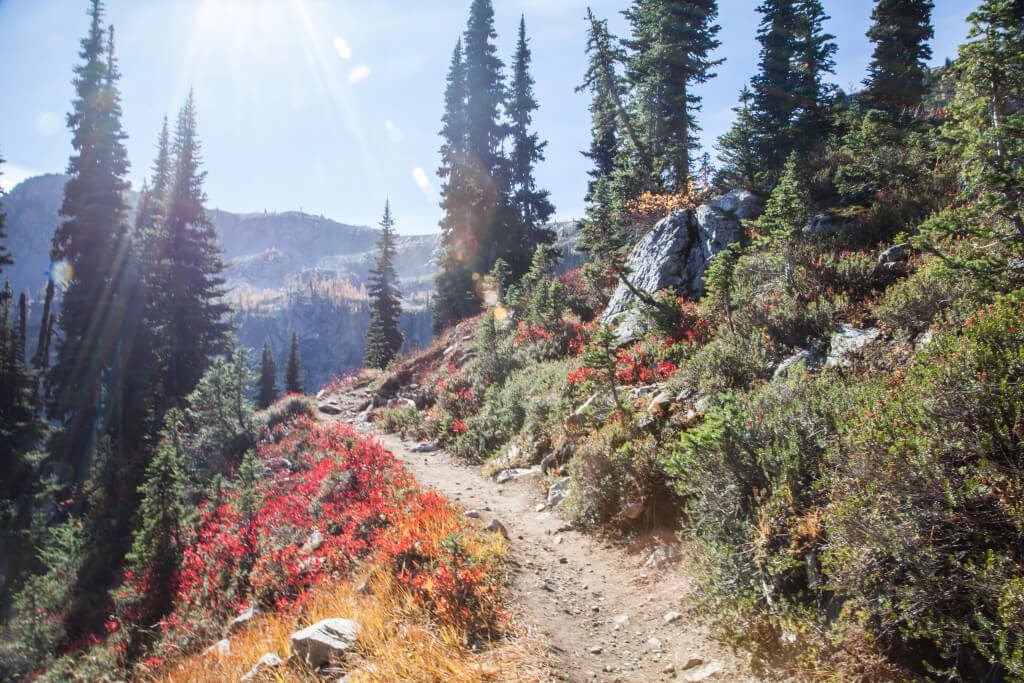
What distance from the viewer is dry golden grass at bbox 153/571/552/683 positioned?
389 cm

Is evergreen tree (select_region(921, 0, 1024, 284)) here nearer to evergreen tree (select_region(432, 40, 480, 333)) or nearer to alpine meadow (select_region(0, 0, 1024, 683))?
alpine meadow (select_region(0, 0, 1024, 683))

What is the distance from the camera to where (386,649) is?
4.25 metres

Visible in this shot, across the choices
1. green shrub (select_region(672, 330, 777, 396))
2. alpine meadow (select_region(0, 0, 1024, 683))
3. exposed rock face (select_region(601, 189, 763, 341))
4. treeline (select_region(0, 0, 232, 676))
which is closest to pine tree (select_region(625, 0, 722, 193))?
alpine meadow (select_region(0, 0, 1024, 683))

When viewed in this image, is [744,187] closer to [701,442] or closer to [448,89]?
[701,442]

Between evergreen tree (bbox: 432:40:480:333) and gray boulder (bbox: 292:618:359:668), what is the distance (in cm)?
2250

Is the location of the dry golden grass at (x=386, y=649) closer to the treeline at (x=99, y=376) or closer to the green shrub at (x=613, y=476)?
the green shrub at (x=613, y=476)

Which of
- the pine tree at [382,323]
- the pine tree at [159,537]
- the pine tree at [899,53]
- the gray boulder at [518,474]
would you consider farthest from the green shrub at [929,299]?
the pine tree at [382,323]

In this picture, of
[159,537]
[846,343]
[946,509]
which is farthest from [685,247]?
[159,537]

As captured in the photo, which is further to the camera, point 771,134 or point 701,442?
point 771,134

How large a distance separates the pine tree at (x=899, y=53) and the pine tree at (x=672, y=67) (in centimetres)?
778

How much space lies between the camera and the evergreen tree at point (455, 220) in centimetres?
2769

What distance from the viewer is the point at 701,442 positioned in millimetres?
5078

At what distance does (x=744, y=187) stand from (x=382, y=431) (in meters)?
15.7

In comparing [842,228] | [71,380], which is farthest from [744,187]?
[71,380]
